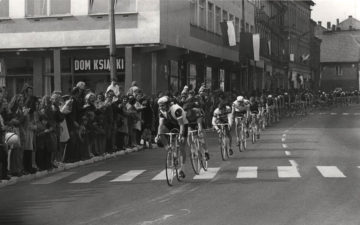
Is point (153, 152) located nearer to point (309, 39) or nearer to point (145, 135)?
point (145, 135)

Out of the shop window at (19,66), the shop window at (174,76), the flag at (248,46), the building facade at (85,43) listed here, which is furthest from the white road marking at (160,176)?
the flag at (248,46)

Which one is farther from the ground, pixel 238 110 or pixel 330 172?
pixel 238 110

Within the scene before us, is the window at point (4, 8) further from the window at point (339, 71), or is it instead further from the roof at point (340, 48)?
the roof at point (340, 48)

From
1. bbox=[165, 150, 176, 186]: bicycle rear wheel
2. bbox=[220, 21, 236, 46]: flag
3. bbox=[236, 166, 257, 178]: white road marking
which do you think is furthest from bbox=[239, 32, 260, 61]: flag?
bbox=[165, 150, 176, 186]: bicycle rear wheel

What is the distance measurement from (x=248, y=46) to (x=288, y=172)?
35553mm

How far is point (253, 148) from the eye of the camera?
25.9m

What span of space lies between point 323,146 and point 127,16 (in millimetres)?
15223

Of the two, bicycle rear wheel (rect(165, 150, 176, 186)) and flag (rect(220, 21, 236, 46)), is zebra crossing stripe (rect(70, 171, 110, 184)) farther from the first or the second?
flag (rect(220, 21, 236, 46))

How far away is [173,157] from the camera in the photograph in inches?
618

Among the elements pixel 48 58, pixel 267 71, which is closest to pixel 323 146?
pixel 48 58

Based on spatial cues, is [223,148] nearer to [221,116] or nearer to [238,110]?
[221,116]

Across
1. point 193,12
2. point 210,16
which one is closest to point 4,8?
point 193,12

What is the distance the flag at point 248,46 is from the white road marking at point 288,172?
3401 cm

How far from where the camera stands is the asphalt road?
35.9 feet
